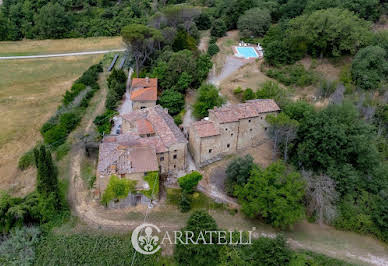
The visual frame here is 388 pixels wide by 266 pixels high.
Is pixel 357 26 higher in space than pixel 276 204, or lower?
higher

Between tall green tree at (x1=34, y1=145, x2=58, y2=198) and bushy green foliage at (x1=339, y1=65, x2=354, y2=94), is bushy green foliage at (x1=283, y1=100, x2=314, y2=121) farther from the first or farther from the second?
tall green tree at (x1=34, y1=145, x2=58, y2=198)

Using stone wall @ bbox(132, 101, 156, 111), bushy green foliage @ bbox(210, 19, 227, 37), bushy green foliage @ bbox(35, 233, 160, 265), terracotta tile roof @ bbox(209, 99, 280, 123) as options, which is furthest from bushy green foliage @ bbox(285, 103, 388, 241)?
bushy green foliage @ bbox(210, 19, 227, 37)

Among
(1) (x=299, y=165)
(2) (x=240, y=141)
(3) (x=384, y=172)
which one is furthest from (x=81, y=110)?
(3) (x=384, y=172)

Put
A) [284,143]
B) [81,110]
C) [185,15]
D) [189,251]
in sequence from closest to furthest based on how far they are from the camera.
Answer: [189,251], [284,143], [81,110], [185,15]

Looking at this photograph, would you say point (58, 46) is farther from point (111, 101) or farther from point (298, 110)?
point (298, 110)

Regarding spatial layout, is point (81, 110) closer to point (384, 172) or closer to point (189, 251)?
point (189, 251)

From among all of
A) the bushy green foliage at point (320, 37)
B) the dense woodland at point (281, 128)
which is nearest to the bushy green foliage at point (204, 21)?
the dense woodland at point (281, 128)

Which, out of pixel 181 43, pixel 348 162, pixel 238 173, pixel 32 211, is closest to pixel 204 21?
pixel 181 43
